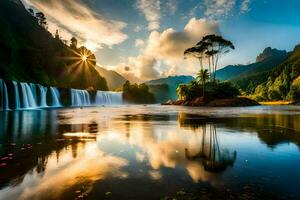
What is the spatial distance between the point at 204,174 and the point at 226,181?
2.77ft

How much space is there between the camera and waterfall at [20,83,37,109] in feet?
235

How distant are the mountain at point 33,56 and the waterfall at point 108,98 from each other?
26623mm

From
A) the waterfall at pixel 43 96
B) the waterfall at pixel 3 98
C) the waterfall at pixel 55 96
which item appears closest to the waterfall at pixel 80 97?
the waterfall at pixel 55 96

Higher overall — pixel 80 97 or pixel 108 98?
pixel 108 98

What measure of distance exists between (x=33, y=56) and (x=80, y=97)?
38.9 m

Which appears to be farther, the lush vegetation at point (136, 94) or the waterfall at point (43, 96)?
the lush vegetation at point (136, 94)

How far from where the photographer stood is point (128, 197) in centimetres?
588

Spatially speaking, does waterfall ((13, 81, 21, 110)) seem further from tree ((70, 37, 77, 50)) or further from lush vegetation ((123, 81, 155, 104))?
tree ((70, 37, 77, 50))

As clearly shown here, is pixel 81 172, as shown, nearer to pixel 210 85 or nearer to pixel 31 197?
pixel 31 197

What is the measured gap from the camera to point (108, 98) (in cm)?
14038

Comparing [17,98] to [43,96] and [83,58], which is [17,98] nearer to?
[43,96]

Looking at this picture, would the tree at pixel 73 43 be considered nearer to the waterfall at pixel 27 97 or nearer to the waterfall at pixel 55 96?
the waterfall at pixel 55 96

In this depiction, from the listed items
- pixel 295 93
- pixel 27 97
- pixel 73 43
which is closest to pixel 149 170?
pixel 27 97

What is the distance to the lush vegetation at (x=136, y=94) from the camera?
173200mm
